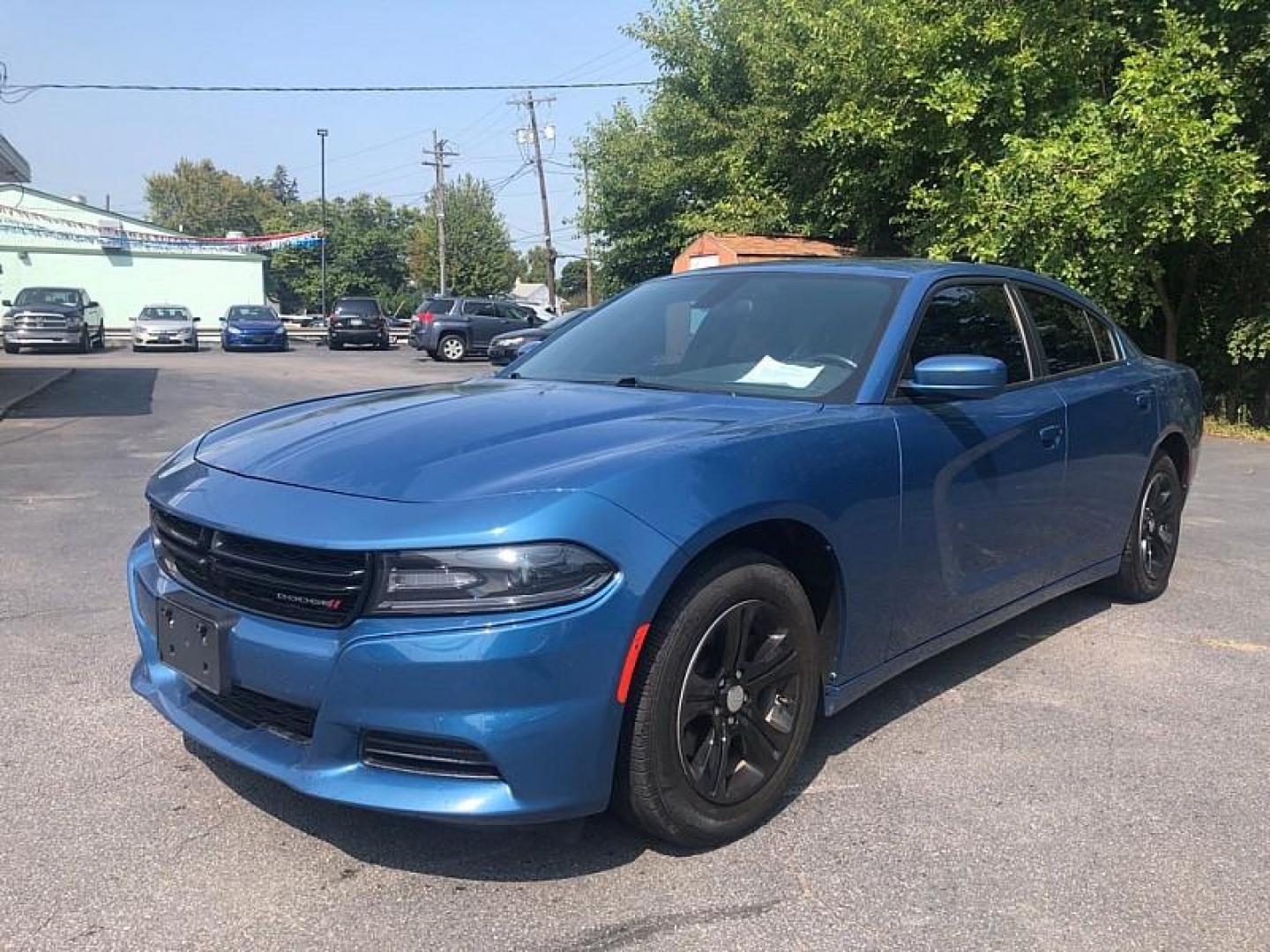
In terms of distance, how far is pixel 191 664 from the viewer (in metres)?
2.62

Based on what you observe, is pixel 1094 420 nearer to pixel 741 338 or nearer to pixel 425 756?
pixel 741 338

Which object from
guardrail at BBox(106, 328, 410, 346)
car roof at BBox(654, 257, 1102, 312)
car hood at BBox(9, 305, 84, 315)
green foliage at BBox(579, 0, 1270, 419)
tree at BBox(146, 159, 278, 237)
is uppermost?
tree at BBox(146, 159, 278, 237)

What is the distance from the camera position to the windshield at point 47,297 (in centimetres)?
2702

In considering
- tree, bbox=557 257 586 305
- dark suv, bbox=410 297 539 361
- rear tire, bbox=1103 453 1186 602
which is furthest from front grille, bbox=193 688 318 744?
tree, bbox=557 257 586 305

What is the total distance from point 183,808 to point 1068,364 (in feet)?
12.2

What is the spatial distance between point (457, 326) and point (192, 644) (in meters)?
24.7

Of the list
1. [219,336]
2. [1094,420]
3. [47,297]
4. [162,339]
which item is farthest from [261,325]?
[1094,420]

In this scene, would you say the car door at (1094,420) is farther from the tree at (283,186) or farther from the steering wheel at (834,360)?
the tree at (283,186)

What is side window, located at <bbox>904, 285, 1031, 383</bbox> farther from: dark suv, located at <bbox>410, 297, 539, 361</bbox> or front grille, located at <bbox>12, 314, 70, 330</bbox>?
front grille, located at <bbox>12, 314, 70, 330</bbox>

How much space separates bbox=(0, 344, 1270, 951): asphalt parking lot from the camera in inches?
93.7

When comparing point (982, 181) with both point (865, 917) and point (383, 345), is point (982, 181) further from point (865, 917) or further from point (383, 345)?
point (383, 345)

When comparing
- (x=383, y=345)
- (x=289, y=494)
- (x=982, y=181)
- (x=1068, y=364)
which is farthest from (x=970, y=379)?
(x=383, y=345)

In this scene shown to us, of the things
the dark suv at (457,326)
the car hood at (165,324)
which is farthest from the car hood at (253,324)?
the dark suv at (457,326)

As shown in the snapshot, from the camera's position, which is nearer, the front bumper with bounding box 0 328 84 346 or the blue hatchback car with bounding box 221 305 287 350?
the front bumper with bounding box 0 328 84 346
